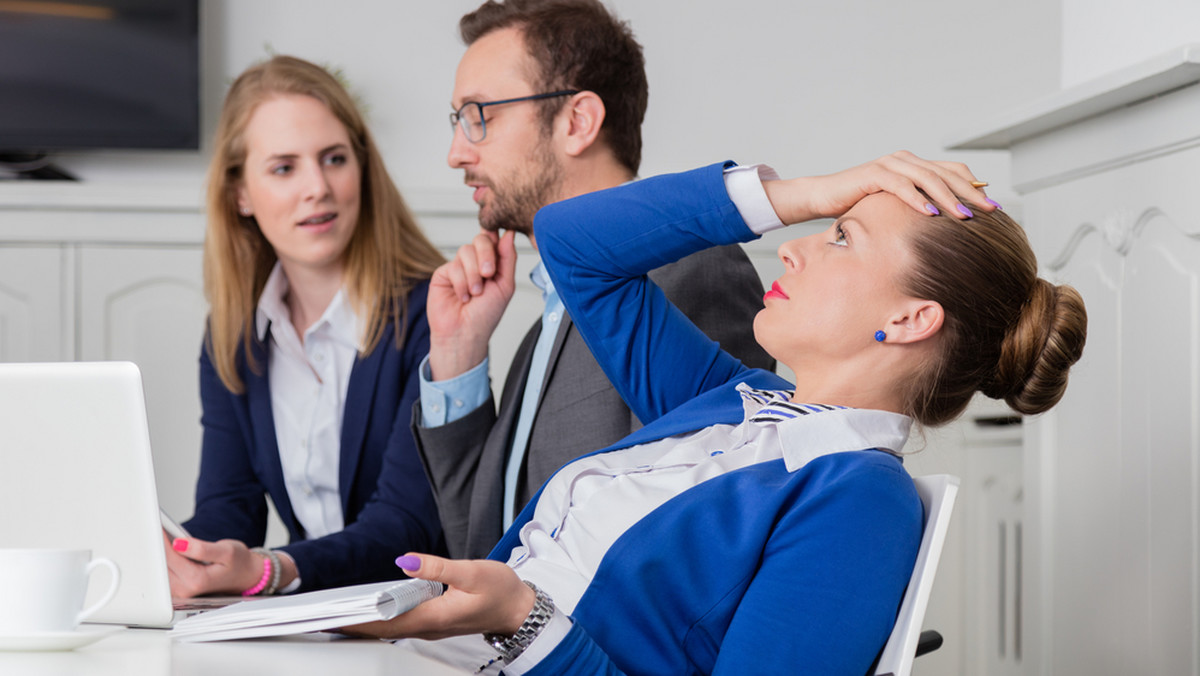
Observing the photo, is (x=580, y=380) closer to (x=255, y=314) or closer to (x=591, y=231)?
(x=591, y=231)

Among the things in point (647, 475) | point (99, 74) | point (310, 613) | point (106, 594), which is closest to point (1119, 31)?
point (647, 475)

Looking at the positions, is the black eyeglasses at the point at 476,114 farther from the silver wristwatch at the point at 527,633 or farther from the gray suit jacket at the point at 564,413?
the silver wristwatch at the point at 527,633

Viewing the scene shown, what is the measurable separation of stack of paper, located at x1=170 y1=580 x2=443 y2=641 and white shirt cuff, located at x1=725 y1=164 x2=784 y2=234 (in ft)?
1.96

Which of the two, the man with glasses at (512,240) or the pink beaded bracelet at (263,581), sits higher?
the man with glasses at (512,240)

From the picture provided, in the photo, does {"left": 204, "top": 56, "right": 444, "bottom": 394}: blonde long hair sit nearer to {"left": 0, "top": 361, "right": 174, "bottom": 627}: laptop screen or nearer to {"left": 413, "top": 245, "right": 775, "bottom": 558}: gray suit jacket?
{"left": 413, "top": 245, "right": 775, "bottom": 558}: gray suit jacket

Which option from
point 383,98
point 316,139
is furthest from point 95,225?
point 316,139

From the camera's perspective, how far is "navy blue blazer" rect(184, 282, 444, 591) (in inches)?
71.2

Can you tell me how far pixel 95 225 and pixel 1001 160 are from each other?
278 cm

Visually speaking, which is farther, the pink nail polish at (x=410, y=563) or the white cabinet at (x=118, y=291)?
the white cabinet at (x=118, y=291)

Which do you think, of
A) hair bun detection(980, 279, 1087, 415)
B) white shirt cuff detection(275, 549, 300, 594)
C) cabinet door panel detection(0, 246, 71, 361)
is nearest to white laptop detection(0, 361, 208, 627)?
white shirt cuff detection(275, 549, 300, 594)

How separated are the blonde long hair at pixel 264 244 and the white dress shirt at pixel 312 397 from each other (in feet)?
0.16

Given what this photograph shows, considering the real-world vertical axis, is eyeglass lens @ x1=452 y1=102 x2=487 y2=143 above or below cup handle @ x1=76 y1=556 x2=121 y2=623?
above

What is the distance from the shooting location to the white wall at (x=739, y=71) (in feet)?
10.4

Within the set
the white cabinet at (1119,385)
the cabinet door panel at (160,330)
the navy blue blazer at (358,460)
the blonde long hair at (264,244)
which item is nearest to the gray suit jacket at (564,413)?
the navy blue blazer at (358,460)
